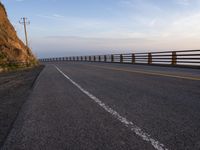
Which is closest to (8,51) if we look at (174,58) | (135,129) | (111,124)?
(174,58)

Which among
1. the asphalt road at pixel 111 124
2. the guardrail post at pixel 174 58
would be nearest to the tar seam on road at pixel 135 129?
the asphalt road at pixel 111 124

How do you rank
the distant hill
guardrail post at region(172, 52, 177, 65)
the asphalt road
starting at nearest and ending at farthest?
1. the asphalt road
2. guardrail post at region(172, 52, 177, 65)
3. the distant hill

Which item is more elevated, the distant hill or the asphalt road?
the distant hill

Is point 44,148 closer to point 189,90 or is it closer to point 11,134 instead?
point 11,134

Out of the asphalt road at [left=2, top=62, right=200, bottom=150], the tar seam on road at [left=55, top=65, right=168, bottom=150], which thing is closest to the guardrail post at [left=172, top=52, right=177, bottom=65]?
the asphalt road at [left=2, top=62, right=200, bottom=150]

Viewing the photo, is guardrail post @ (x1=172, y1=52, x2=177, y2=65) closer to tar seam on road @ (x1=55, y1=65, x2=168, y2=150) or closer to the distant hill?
the distant hill

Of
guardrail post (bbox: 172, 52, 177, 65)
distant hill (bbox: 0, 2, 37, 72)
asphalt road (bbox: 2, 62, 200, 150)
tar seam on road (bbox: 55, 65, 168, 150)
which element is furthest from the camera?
distant hill (bbox: 0, 2, 37, 72)

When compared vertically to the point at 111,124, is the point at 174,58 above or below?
above

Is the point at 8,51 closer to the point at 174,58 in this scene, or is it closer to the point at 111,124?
the point at 174,58

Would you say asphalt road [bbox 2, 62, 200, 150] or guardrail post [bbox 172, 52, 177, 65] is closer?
asphalt road [bbox 2, 62, 200, 150]

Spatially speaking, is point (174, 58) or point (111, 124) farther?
point (174, 58)

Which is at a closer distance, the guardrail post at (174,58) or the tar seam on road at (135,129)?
the tar seam on road at (135,129)

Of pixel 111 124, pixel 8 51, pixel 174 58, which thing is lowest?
pixel 111 124

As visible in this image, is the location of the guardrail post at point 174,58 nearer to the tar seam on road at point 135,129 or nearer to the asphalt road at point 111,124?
the asphalt road at point 111,124
